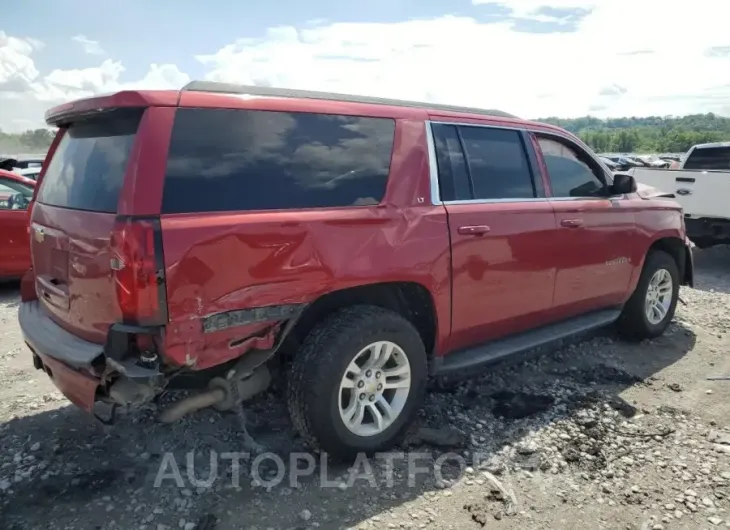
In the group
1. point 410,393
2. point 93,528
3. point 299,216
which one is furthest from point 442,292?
point 93,528


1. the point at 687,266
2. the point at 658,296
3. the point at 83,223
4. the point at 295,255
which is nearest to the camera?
the point at 83,223

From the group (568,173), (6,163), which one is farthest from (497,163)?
(6,163)

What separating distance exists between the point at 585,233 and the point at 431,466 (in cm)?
218

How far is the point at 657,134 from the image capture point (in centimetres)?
10175

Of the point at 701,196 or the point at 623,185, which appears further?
the point at 701,196

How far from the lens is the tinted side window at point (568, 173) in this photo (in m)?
4.44

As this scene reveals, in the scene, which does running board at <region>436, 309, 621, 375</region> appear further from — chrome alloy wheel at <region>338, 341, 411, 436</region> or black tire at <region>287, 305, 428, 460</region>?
black tire at <region>287, 305, 428, 460</region>

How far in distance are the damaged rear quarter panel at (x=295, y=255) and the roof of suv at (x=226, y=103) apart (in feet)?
0.70

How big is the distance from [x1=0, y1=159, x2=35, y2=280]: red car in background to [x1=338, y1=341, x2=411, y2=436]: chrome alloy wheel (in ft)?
18.3

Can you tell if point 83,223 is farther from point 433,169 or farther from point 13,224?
point 13,224

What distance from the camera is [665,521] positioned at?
2926mm

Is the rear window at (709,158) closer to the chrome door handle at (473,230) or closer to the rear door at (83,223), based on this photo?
the chrome door handle at (473,230)

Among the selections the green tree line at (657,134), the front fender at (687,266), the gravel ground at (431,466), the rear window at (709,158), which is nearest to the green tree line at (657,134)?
the green tree line at (657,134)

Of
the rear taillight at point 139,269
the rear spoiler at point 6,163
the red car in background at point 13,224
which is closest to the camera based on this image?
the rear taillight at point 139,269
